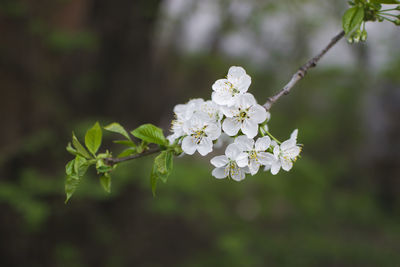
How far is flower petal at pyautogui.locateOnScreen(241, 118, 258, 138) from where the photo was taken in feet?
3.29

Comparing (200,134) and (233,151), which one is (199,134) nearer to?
(200,134)

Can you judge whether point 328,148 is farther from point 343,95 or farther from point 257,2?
point 257,2

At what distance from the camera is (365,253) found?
174 inches

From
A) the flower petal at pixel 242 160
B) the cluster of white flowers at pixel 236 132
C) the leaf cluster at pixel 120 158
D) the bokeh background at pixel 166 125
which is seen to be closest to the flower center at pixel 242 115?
the cluster of white flowers at pixel 236 132

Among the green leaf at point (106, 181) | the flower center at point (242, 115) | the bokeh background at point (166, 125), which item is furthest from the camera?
the bokeh background at point (166, 125)

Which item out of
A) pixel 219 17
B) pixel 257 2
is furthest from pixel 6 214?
pixel 257 2

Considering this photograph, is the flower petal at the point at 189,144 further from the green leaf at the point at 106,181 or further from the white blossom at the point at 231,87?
the green leaf at the point at 106,181

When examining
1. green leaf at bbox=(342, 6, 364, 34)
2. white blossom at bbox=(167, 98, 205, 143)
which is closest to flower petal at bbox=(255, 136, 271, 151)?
white blossom at bbox=(167, 98, 205, 143)

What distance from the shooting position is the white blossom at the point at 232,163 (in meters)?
1.02

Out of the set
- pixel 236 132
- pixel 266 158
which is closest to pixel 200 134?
pixel 236 132

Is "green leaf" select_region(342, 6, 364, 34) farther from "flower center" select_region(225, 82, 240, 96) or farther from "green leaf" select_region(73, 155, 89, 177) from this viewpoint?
"green leaf" select_region(73, 155, 89, 177)

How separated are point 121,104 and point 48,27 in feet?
3.29

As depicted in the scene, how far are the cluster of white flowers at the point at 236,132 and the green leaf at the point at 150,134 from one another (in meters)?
0.07

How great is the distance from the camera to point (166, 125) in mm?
5324
